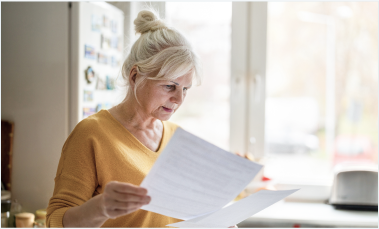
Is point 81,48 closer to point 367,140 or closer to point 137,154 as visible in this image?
point 137,154

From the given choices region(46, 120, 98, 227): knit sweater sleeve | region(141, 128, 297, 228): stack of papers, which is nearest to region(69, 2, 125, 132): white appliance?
region(46, 120, 98, 227): knit sweater sleeve

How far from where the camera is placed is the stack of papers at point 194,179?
1.91 feet

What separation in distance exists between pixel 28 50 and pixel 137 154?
0.86 m

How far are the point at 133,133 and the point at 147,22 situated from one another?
0.34 meters

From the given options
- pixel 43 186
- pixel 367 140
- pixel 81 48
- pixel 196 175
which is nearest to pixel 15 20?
pixel 81 48

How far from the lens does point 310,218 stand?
1571mm

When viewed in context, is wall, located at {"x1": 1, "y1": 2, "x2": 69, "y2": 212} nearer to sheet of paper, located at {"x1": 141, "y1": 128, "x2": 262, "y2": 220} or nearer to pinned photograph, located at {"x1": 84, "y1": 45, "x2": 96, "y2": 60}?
pinned photograph, located at {"x1": 84, "y1": 45, "x2": 96, "y2": 60}

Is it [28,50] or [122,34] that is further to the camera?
[122,34]

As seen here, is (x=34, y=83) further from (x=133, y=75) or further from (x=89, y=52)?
(x=133, y=75)

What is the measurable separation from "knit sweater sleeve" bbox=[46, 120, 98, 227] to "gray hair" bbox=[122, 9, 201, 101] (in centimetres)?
22

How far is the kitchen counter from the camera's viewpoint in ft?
5.08

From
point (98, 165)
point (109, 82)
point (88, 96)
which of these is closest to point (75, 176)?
point (98, 165)

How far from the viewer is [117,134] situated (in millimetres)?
919

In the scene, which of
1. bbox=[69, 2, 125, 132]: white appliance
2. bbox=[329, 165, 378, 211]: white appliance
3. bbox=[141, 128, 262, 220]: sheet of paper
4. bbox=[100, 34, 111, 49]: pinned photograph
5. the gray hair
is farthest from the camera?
bbox=[329, 165, 378, 211]: white appliance
